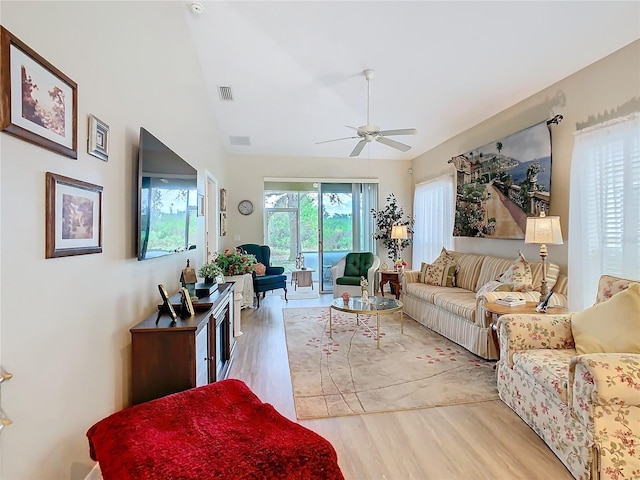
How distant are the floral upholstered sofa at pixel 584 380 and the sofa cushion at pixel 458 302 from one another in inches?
39.7

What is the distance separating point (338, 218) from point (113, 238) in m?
5.51

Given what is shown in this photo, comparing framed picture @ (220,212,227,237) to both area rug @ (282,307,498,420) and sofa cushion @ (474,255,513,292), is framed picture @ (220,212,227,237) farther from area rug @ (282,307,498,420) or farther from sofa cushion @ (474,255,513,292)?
sofa cushion @ (474,255,513,292)

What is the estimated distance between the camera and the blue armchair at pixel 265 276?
19.0 feet

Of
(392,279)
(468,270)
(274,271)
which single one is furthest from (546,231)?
(274,271)

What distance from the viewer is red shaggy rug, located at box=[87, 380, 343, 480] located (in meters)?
1.19

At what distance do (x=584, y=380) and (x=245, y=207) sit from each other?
5.97 meters

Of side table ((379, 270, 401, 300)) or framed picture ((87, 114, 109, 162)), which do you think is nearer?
framed picture ((87, 114, 109, 162))

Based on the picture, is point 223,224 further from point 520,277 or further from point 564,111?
point 564,111

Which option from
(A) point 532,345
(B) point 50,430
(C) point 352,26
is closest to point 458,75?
(C) point 352,26

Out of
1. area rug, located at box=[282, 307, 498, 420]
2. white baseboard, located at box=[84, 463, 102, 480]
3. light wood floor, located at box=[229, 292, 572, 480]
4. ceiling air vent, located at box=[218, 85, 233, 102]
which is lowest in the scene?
light wood floor, located at box=[229, 292, 572, 480]

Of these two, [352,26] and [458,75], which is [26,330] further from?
[458,75]

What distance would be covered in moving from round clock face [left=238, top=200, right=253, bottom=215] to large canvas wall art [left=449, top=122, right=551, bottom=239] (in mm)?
3863

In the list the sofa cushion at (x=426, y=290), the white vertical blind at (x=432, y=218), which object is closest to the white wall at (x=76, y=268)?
the sofa cushion at (x=426, y=290)

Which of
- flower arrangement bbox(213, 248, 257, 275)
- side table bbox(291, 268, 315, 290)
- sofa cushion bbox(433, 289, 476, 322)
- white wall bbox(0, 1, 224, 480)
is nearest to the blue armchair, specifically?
side table bbox(291, 268, 315, 290)
